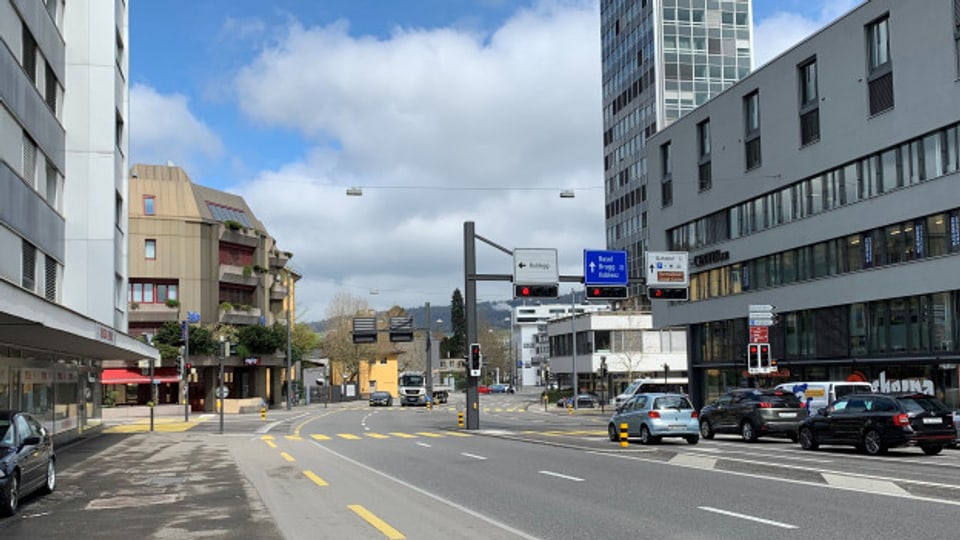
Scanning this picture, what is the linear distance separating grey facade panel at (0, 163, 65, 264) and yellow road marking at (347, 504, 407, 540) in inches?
640

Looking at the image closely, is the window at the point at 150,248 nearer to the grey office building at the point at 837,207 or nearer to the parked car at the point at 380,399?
the parked car at the point at 380,399

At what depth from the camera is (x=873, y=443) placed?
22578 mm

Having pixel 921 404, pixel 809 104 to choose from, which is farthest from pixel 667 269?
pixel 921 404

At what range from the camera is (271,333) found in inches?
2854

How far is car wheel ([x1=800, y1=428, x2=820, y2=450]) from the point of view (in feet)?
80.1

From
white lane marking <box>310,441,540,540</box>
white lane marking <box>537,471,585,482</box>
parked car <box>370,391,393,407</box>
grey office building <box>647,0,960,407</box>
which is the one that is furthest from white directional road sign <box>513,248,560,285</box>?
parked car <box>370,391,393,407</box>

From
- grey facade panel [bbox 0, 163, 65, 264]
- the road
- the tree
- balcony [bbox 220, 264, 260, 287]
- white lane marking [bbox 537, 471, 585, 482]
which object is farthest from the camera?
the tree

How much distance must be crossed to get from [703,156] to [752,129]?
5.38m

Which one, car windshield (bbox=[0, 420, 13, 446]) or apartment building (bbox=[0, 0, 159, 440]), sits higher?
apartment building (bbox=[0, 0, 159, 440])

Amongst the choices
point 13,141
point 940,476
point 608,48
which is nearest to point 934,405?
point 940,476

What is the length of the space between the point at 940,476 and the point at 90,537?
14027 millimetres

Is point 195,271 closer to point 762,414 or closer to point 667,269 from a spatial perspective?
point 667,269

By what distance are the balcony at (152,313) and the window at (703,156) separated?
3763 cm

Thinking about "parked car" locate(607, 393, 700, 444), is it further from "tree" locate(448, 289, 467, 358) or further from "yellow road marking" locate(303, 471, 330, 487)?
"tree" locate(448, 289, 467, 358)
